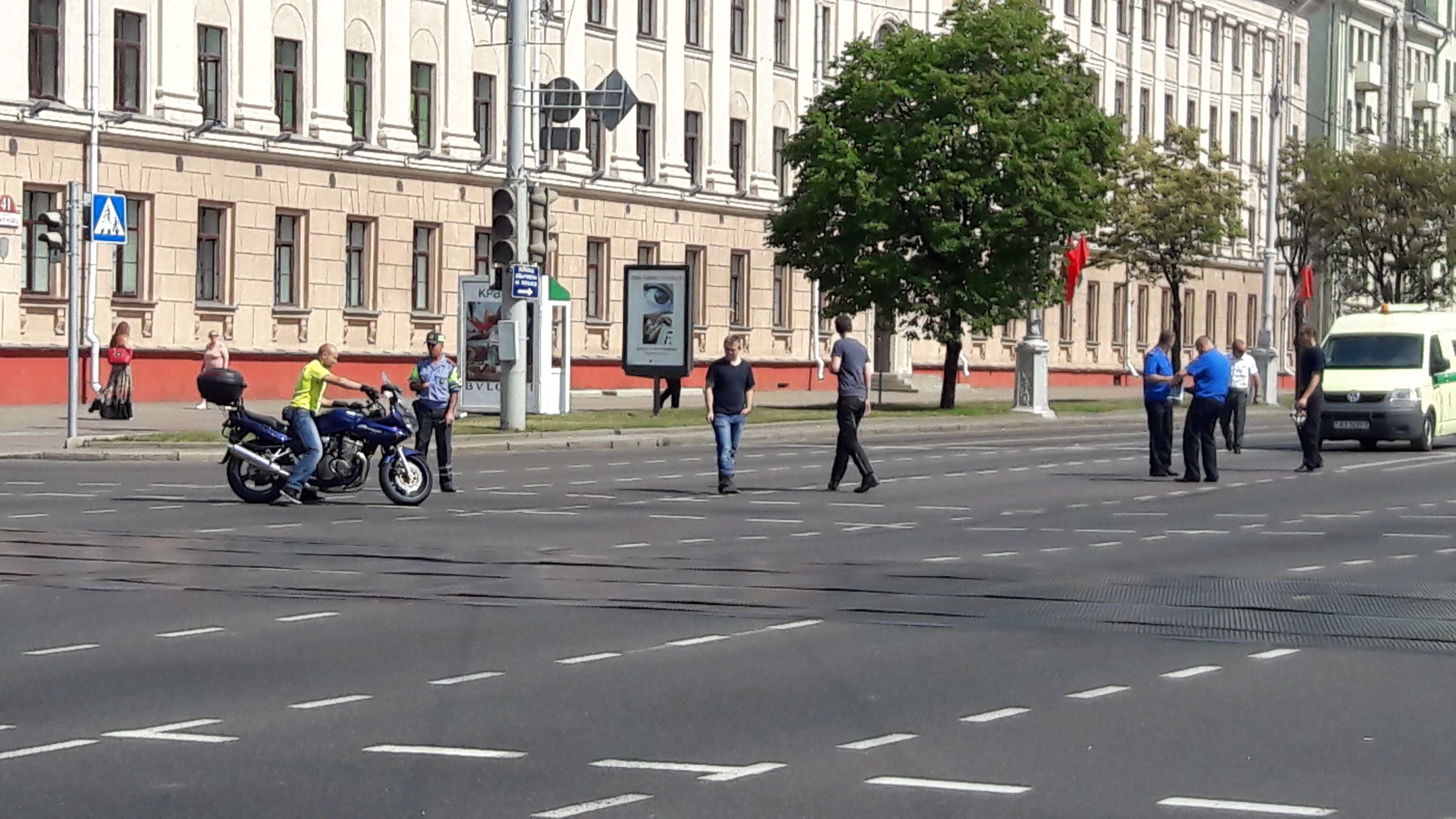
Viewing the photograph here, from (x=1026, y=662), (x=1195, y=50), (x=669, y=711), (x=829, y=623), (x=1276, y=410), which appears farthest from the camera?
(x=1195, y=50)

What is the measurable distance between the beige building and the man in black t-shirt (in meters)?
10.3

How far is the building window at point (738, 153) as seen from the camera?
195 feet

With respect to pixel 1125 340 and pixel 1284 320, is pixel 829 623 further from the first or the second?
pixel 1284 320

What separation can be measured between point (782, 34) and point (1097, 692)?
171 feet

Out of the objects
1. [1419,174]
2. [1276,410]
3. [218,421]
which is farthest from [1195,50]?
[218,421]

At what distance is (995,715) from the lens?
940cm

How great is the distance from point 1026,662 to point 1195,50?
73.6m

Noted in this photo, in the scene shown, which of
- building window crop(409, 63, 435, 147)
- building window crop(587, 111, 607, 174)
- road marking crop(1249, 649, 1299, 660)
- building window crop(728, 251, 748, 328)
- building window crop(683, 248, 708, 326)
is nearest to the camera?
road marking crop(1249, 649, 1299, 660)

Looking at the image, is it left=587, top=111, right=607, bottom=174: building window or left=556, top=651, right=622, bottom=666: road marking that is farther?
left=587, top=111, right=607, bottom=174: building window

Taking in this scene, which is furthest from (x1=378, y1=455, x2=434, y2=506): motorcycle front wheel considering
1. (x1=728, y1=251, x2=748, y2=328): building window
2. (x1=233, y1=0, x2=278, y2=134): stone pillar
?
(x1=728, y1=251, x2=748, y2=328): building window

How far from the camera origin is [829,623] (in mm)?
12508

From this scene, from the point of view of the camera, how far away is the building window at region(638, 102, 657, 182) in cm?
5603

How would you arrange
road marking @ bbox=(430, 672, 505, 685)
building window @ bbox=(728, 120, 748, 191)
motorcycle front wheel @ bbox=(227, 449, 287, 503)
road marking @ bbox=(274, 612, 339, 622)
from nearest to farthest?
road marking @ bbox=(430, 672, 505, 685) < road marking @ bbox=(274, 612, 339, 622) < motorcycle front wheel @ bbox=(227, 449, 287, 503) < building window @ bbox=(728, 120, 748, 191)

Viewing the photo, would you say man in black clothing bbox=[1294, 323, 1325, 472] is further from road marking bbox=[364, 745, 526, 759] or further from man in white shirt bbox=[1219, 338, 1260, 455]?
road marking bbox=[364, 745, 526, 759]
